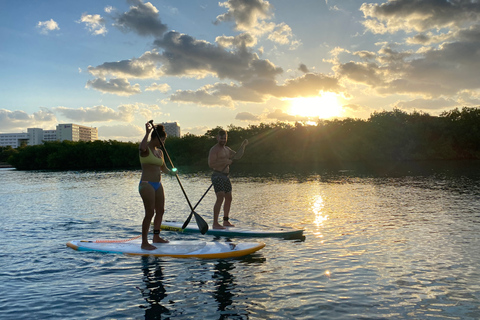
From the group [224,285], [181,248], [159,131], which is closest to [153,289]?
[224,285]

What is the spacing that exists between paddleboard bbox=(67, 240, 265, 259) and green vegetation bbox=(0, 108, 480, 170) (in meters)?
80.4

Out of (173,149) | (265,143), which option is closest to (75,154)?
(173,149)

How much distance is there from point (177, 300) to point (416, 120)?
99.6 metres

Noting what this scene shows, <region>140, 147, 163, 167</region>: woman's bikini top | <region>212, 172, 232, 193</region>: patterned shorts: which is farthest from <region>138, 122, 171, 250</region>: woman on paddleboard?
<region>212, 172, 232, 193</region>: patterned shorts

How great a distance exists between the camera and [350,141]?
294 feet

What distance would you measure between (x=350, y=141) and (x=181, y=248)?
86.0 metres

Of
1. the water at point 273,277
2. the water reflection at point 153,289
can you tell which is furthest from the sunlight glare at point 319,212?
the water reflection at point 153,289

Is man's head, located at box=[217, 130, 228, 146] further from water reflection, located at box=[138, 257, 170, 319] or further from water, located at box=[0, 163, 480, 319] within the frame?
water reflection, located at box=[138, 257, 170, 319]

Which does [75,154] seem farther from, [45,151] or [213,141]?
[213,141]

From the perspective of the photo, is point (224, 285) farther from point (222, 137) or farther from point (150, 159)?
point (222, 137)

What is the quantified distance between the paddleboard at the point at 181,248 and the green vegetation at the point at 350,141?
80364mm

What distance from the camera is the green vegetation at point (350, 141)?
85375 millimetres

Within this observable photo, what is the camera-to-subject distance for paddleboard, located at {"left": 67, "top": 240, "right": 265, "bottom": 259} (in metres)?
8.29

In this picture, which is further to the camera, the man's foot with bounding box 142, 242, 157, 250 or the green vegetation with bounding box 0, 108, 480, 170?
the green vegetation with bounding box 0, 108, 480, 170
